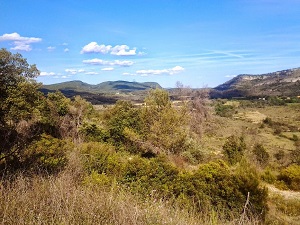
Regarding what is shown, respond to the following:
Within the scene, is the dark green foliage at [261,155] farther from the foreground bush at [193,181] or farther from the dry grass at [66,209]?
the dry grass at [66,209]

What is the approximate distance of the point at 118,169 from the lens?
46.4ft

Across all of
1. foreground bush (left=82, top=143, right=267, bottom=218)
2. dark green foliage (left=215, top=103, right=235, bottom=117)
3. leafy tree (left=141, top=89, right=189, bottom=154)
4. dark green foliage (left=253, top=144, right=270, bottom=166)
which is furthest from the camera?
dark green foliage (left=215, top=103, right=235, bottom=117)

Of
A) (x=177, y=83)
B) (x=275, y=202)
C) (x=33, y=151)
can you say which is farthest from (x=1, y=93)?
(x=177, y=83)

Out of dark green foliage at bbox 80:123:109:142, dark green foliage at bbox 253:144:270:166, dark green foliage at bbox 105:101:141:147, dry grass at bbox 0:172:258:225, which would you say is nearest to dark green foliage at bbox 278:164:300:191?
dark green foliage at bbox 253:144:270:166

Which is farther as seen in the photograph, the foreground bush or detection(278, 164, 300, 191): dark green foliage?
detection(278, 164, 300, 191): dark green foliage

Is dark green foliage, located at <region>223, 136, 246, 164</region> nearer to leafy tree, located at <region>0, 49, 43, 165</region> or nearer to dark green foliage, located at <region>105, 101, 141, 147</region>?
dark green foliage, located at <region>105, 101, 141, 147</region>

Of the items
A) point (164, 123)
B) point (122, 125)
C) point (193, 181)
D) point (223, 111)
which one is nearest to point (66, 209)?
point (193, 181)

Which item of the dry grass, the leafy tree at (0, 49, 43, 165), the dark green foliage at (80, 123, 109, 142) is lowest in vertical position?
the dark green foliage at (80, 123, 109, 142)

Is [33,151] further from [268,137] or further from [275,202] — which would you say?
[268,137]

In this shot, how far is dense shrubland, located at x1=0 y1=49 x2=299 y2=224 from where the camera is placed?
2.76 meters

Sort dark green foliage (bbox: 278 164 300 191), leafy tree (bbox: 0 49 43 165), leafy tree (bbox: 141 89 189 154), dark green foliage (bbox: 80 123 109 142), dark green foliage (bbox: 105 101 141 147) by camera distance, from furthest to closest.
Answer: dark green foliage (bbox: 80 123 109 142) → dark green foliage (bbox: 105 101 141 147) → leafy tree (bbox: 141 89 189 154) → dark green foliage (bbox: 278 164 300 191) → leafy tree (bbox: 0 49 43 165)

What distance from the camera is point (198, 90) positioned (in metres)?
35.2

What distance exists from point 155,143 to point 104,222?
23100 mm

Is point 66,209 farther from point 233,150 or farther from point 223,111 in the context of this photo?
point 223,111
